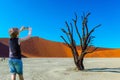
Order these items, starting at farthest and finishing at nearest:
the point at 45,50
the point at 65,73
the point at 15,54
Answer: the point at 45,50, the point at 65,73, the point at 15,54

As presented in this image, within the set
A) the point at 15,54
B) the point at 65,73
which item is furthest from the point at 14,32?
the point at 65,73

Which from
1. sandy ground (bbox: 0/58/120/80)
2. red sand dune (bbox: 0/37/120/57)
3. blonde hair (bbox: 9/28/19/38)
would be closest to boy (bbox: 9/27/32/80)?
blonde hair (bbox: 9/28/19/38)

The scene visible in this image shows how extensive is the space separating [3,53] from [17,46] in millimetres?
49708

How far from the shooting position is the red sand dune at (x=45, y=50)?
65.4 m

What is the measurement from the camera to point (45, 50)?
2803 inches

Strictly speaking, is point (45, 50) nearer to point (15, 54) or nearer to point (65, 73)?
point (65, 73)

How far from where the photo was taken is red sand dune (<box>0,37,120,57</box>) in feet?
215

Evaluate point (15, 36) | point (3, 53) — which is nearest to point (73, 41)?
point (15, 36)

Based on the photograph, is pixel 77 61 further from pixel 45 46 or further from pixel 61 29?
pixel 45 46

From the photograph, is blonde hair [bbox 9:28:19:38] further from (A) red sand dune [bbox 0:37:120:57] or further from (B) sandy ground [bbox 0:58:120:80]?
(A) red sand dune [bbox 0:37:120:57]

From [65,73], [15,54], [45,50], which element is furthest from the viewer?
[45,50]

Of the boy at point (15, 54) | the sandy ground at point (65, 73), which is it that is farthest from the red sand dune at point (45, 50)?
the boy at point (15, 54)

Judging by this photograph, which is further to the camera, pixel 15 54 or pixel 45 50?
pixel 45 50

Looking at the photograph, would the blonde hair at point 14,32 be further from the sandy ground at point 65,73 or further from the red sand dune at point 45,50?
the red sand dune at point 45,50
